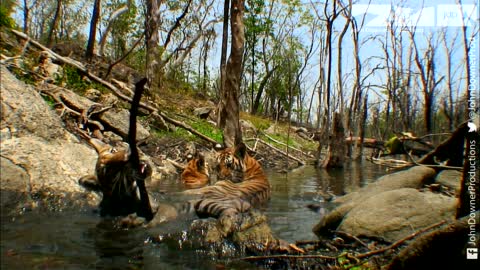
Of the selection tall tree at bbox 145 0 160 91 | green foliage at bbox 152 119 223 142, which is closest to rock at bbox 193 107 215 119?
tall tree at bbox 145 0 160 91

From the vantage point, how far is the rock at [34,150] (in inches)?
211

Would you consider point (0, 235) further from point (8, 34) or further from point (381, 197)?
point (8, 34)

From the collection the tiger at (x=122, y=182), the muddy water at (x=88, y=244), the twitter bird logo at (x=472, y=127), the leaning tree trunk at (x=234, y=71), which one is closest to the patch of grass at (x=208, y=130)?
the leaning tree trunk at (x=234, y=71)

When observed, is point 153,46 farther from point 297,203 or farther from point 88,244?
point 88,244

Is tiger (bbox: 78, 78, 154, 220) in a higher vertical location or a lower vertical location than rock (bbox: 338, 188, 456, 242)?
higher

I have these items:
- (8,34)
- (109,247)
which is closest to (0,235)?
(109,247)

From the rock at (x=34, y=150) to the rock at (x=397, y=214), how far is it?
379 centimetres

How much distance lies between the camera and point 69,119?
9422mm

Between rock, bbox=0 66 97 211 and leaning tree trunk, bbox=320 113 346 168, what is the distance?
433 inches

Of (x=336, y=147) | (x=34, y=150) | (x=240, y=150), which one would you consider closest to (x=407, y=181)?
(x=240, y=150)

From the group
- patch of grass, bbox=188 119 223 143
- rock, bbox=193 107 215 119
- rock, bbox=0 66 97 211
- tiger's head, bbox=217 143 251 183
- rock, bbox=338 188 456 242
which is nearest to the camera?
rock, bbox=338 188 456 242

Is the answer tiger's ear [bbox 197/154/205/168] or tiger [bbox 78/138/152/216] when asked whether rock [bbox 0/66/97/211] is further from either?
tiger's ear [bbox 197/154/205/168]

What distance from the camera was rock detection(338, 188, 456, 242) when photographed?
177 inches

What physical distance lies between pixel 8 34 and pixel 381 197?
12.8 meters
